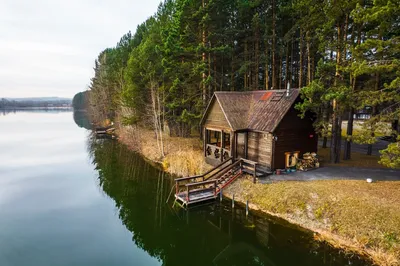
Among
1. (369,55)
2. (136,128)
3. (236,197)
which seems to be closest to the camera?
(369,55)

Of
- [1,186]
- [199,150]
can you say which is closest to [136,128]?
[199,150]

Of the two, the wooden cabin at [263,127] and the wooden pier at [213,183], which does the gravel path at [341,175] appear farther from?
the wooden cabin at [263,127]

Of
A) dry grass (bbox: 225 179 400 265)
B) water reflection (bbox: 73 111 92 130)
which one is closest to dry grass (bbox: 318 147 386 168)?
dry grass (bbox: 225 179 400 265)

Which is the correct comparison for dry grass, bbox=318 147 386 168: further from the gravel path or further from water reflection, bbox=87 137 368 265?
water reflection, bbox=87 137 368 265

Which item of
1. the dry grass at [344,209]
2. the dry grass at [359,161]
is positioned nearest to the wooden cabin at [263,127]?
the dry grass at [359,161]

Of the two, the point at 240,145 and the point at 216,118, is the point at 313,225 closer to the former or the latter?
Answer: the point at 240,145

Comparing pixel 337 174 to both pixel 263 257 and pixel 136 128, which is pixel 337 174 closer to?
pixel 263 257
